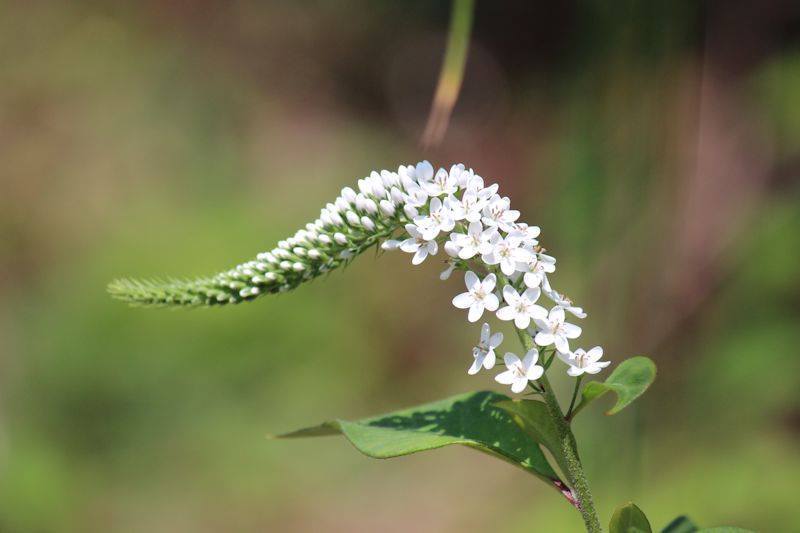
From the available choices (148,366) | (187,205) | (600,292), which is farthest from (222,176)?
(600,292)

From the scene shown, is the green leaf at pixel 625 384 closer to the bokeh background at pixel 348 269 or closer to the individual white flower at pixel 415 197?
the individual white flower at pixel 415 197

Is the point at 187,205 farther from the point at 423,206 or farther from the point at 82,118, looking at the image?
the point at 423,206

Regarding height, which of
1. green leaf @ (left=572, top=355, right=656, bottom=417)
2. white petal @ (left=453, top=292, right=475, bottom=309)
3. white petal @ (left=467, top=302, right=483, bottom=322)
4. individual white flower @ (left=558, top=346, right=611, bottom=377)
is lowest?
green leaf @ (left=572, top=355, right=656, bottom=417)

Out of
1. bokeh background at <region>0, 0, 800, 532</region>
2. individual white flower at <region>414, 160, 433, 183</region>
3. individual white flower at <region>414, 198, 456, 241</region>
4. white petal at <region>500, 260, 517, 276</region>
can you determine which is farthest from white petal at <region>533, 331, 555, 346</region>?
bokeh background at <region>0, 0, 800, 532</region>

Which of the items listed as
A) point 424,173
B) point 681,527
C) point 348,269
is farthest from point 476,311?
point 348,269

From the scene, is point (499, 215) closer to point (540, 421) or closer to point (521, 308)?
point (521, 308)

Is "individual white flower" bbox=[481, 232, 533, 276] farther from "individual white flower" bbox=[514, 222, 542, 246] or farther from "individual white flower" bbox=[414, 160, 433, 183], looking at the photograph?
"individual white flower" bbox=[414, 160, 433, 183]
